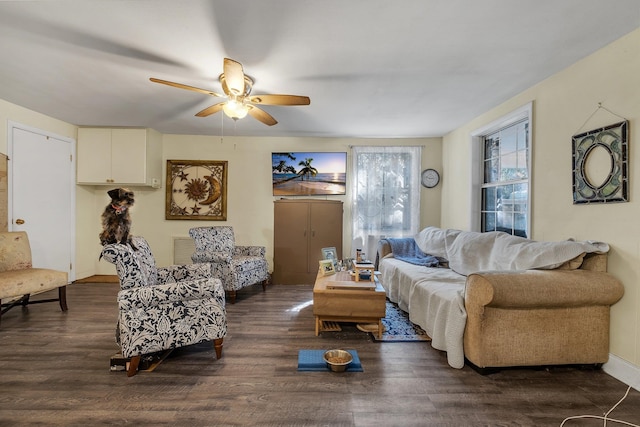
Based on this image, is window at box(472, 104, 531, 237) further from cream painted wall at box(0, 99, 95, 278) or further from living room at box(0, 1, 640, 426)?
cream painted wall at box(0, 99, 95, 278)

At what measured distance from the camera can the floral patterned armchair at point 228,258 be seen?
3801 millimetres

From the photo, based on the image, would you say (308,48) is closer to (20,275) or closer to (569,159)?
(569,159)

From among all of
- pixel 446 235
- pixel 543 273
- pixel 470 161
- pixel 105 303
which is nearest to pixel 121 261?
pixel 105 303

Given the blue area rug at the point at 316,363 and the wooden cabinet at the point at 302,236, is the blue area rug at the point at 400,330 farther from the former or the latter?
the wooden cabinet at the point at 302,236

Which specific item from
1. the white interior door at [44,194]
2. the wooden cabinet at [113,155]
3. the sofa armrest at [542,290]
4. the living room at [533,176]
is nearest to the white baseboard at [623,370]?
the living room at [533,176]

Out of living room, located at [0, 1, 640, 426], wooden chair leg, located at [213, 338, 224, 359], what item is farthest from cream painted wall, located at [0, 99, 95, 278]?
wooden chair leg, located at [213, 338, 224, 359]

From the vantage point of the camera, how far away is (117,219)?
222cm

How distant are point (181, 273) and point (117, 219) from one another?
2.40 ft

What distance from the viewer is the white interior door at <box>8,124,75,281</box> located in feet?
12.2

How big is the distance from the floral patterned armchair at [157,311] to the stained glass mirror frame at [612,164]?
298 centimetres

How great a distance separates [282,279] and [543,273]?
338 cm

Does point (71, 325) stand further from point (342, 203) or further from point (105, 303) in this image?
point (342, 203)

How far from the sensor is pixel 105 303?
11.9ft

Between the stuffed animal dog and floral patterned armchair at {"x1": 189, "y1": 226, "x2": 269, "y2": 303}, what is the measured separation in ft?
5.27
